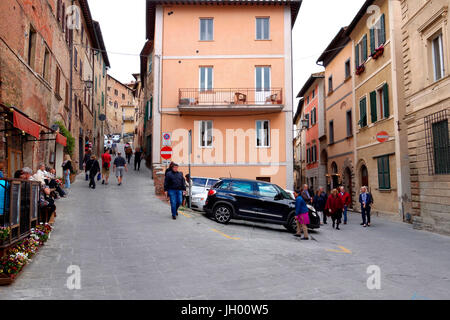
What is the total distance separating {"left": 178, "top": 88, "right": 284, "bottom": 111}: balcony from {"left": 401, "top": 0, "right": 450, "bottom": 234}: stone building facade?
8.10 meters

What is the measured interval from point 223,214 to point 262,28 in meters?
14.4

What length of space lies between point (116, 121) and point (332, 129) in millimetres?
60819

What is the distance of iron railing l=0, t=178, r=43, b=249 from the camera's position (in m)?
6.71

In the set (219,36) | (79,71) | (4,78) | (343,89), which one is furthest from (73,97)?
(343,89)

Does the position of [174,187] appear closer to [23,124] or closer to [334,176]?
[23,124]

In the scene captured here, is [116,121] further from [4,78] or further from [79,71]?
[4,78]

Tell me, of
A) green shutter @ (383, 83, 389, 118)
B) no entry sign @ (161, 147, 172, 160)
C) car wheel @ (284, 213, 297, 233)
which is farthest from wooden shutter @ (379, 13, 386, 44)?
no entry sign @ (161, 147, 172, 160)

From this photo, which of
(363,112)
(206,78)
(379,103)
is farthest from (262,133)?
(379,103)

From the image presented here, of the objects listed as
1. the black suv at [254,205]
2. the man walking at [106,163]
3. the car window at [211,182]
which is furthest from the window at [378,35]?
the man walking at [106,163]

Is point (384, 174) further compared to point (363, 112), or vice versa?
point (363, 112)

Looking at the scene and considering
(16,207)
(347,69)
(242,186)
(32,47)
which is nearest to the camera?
(16,207)

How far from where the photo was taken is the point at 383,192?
19.5m

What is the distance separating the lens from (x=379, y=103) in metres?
20.1

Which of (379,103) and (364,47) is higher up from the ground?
(364,47)
